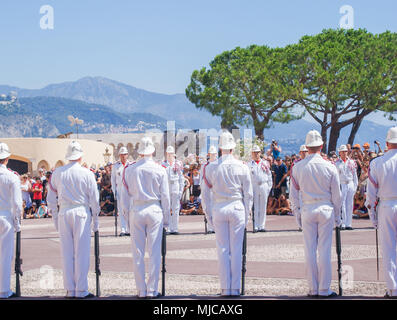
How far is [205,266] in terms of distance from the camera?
452 inches

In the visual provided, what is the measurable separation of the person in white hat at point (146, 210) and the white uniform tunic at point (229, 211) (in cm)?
72

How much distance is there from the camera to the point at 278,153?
22.8 m

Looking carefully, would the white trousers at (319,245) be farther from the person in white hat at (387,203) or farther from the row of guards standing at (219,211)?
the person in white hat at (387,203)

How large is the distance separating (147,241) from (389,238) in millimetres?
3260

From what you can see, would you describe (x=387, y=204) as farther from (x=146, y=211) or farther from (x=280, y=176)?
(x=280, y=176)

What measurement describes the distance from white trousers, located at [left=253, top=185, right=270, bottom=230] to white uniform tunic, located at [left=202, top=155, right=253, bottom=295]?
7.51 meters

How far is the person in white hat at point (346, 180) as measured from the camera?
16688 millimetres

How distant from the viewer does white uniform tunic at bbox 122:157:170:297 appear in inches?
341

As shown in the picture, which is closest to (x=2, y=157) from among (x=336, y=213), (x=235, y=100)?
(x=336, y=213)

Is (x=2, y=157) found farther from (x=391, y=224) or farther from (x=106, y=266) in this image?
(x=391, y=224)

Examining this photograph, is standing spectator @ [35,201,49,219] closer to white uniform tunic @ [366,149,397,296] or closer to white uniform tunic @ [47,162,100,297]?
white uniform tunic @ [47,162,100,297]

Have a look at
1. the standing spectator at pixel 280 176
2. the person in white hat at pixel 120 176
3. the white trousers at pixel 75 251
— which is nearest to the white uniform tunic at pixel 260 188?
the person in white hat at pixel 120 176

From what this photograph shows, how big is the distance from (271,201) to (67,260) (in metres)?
14.2
